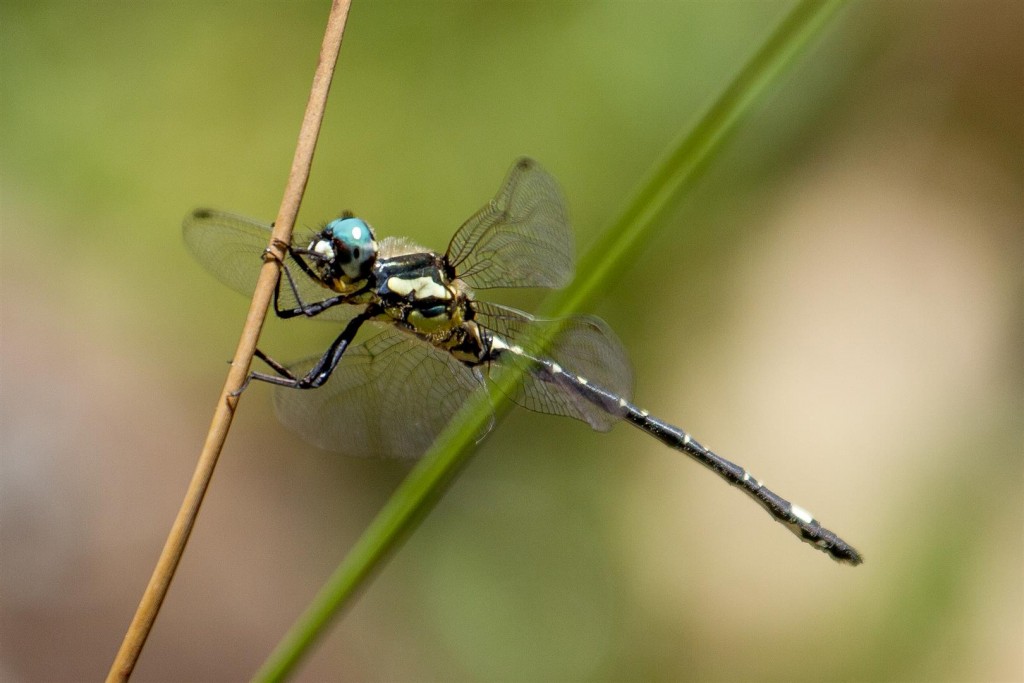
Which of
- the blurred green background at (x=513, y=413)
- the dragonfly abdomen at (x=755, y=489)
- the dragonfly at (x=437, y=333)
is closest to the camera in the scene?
the dragonfly at (x=437, y=333)

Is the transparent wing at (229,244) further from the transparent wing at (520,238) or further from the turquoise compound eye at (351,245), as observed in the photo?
the transparent wing at (520,238)

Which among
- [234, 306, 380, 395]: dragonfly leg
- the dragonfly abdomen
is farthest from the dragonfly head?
the dragonfly abdomen

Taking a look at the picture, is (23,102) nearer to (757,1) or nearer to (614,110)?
(614,110)

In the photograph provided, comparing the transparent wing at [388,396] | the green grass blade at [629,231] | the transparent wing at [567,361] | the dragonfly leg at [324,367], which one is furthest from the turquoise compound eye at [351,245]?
the green grass blade at [629,231]

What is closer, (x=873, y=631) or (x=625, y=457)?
(x=873, y=631)

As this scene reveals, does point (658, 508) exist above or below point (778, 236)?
below

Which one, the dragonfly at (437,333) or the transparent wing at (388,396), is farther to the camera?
the transparent wing at (388,396)

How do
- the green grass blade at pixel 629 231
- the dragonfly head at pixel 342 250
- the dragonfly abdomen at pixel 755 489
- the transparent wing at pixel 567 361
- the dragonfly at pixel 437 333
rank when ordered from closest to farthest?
1. the green grass blade at pixel 629 231
2. the dragonfly head at pixel 342 250
3. the dragonfly at pixel 437 333
4. the transparent wing at pixel 567 361
5. the dragonfly abdomen at pixel 755 489

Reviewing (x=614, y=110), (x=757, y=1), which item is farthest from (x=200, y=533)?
(x=757, y=1)
